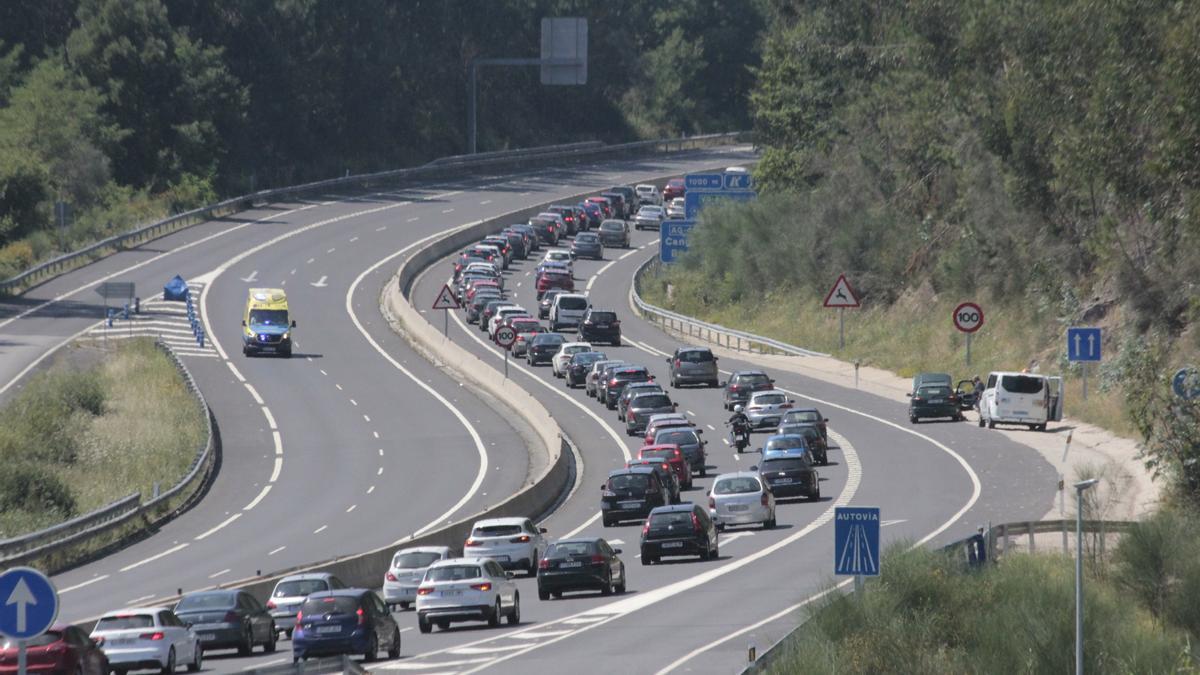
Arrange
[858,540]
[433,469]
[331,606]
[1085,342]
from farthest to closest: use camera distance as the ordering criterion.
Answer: [433,469] < [1085,342] < [331,606] < [858,540]

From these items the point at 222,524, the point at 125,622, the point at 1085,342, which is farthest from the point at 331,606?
the point at 1085,342

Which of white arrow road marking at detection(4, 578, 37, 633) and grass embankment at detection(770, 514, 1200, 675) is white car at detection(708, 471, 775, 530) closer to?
grass embankment at detection(770, 514, 1200, 675)

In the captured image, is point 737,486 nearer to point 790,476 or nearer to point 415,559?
point 790,476

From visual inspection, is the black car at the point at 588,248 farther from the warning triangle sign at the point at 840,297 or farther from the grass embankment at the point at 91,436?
the warning triangle sign at the point at 840,297

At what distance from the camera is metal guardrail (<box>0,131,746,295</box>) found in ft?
297

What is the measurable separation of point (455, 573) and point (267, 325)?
4454 centimetres

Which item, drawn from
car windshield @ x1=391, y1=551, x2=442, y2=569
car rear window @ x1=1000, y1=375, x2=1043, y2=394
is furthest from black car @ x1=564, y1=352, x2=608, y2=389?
car windshield @ x1=391, y1=551, x2=442, y2=569

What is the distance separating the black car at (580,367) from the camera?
2665 inches

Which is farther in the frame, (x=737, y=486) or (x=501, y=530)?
(x=737, y=486)

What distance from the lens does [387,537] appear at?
44625 mm

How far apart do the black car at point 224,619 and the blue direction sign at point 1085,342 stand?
27.9 metres

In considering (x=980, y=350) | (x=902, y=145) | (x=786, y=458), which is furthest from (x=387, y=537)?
(x=902, y=145)

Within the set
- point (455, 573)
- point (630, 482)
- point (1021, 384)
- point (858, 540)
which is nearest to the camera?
point (858, 540)

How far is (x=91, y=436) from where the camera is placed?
60.3 meters
